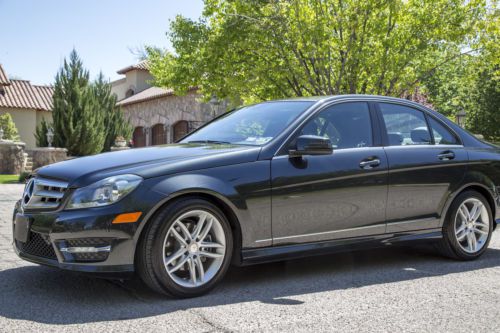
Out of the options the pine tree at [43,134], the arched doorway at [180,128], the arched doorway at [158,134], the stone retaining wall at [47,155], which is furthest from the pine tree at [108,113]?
the stone retaining wall at [47,155]

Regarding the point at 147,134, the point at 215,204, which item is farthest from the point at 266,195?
the point at 147,134

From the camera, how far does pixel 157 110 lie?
40.0 metres

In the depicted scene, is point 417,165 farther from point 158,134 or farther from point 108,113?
point 158,134

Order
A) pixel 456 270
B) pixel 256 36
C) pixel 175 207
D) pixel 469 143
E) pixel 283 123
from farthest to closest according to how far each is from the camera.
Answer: pixel 256 36 → pixel 469 143 → pixel 456 270 → pixel 283 123 → pixel 175 207

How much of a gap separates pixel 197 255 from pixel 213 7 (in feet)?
57.4

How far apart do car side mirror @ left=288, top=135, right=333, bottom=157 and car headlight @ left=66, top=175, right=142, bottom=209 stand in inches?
52.9

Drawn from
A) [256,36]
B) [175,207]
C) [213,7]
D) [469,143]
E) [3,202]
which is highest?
[213,7]

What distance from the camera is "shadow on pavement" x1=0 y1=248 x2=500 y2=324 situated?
4.06 m

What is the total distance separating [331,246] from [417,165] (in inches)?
48.8

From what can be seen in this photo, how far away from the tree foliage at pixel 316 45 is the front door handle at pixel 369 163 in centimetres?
1243

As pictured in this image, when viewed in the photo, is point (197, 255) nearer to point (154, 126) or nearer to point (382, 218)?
point (382, 218)

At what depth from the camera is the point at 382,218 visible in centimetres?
539

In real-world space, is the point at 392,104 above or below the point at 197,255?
above

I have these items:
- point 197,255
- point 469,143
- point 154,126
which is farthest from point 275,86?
point 154,126
